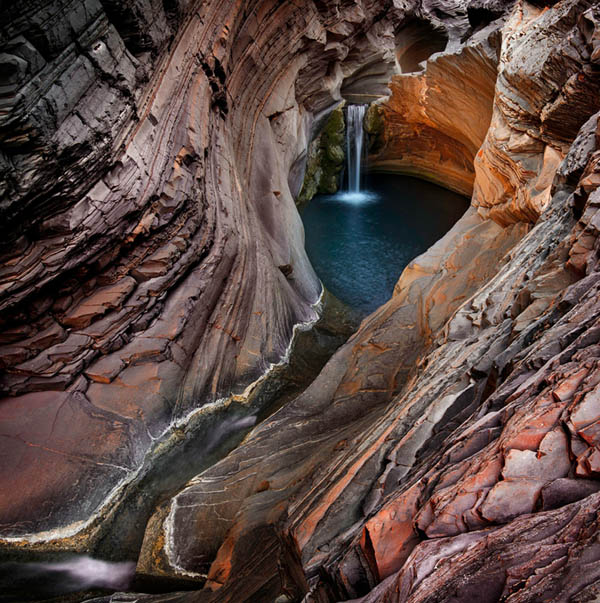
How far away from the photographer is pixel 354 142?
17969mm

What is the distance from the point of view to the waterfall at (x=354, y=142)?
17453mm

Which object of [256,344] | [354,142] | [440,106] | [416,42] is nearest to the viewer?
[256,344]

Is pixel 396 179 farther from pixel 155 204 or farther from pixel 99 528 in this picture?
pixel 99 528

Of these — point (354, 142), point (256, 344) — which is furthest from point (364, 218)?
point (256, 344)

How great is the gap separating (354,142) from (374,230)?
5213 mm

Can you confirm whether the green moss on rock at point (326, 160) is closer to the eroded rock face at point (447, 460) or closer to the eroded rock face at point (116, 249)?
the eroded rock face at point (116, 249)

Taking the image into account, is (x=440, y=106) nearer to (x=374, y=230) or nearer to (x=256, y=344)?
(x=374, y=230)

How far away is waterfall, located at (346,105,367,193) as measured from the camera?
17453 mm

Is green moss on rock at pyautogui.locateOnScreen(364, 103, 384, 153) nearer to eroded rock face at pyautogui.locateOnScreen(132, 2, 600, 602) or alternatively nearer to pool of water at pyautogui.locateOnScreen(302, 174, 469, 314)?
pool of water at pyautogui.locateOnScreen(302, 174, 469, 314)

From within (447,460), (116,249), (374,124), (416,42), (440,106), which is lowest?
(447,460)

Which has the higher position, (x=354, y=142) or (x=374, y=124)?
(x=374, y=124)

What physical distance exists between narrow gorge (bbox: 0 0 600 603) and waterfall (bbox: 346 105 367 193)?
652 centimetres

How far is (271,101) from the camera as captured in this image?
1120cm

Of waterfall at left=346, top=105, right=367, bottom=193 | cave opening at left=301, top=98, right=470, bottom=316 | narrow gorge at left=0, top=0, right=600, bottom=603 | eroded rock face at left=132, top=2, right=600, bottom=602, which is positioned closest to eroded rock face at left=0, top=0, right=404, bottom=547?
narrow gorge at left=0, top=0, right=600, bottom=603
